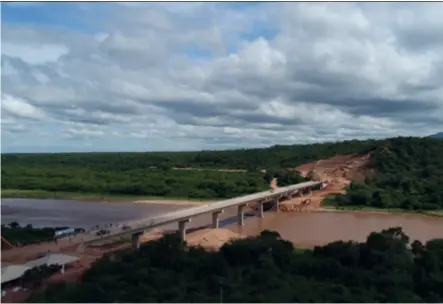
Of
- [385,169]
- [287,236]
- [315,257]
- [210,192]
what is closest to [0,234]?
[287,236]

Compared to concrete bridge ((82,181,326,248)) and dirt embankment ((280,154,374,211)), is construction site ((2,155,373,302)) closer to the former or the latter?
dirt embankment ((280,154,374,211))

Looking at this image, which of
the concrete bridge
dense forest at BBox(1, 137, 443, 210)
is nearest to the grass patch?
dense forest at BBox(1, 137, 443, 210)

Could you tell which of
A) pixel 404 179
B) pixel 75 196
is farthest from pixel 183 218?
pixel 404 179

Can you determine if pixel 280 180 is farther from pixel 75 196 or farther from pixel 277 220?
pixel 75 196

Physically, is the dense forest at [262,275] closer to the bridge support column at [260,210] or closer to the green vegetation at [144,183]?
the bridge support column at [260,210]

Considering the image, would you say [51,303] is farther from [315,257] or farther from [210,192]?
[210,192]
